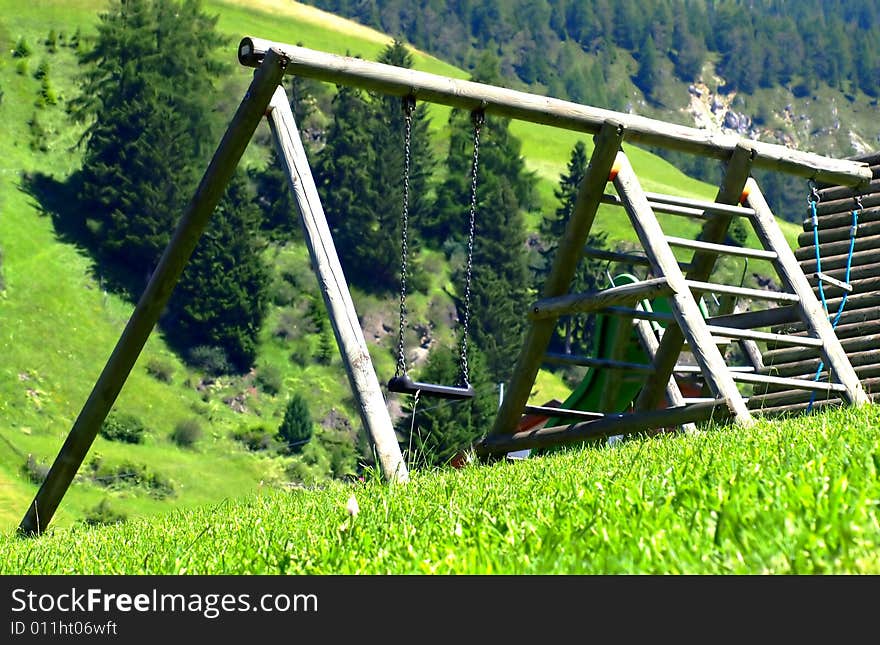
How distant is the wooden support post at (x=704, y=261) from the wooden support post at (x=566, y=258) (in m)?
0.83

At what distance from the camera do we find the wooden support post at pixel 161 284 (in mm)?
8305

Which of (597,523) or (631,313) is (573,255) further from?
(597,523)

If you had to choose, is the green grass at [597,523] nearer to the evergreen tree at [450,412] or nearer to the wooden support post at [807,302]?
the wooden support post at [807,302]

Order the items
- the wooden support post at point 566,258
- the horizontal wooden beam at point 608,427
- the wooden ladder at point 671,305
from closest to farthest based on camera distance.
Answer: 1. the horizontal wooden beam at point 608,427
2. the wooden ladder at point 671,305
3. the wooden support post at point 566,258

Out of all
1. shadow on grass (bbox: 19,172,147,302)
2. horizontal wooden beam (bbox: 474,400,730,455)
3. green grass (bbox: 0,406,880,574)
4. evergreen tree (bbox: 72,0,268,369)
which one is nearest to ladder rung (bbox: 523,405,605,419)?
horizontal wooden beam (bbox: 474,400,730,455)

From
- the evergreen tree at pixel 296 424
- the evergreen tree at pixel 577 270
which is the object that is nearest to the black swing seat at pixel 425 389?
the evergreen tree at pixel 296 424

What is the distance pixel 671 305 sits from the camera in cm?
841

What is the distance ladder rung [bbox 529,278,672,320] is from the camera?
328 inches

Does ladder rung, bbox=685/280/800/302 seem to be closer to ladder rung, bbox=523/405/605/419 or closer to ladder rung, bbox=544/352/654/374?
ladder rung, bbox=544/352/654/374

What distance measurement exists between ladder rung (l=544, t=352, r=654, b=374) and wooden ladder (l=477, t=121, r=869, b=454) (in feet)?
0.04

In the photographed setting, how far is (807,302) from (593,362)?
5.46ft

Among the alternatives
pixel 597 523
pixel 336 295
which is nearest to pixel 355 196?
pixel 336 295

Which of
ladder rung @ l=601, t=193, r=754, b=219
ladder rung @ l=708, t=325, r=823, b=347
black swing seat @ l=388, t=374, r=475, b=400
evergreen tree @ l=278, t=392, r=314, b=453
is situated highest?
ladder rung @ l=601, t=193, r=754, b=219
